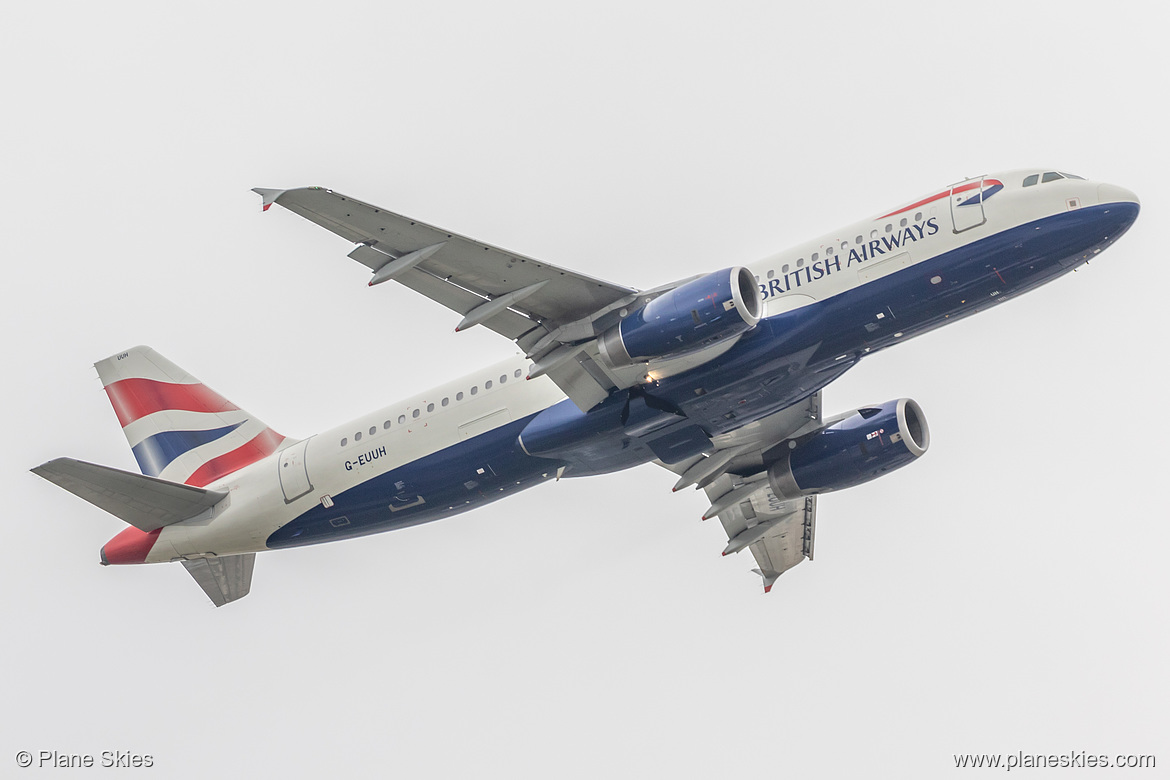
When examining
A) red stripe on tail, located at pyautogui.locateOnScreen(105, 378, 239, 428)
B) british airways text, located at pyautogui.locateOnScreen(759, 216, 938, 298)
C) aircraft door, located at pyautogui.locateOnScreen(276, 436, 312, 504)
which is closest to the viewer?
british airways text, located at pyautogui.locateOnScreen(759, 216, 938, 298)

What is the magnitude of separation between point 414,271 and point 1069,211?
15.1 m

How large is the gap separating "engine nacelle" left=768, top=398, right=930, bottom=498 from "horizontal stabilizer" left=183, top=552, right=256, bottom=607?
53.1 ft

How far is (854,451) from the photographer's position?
118 ft

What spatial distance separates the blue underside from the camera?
2889 centimetres

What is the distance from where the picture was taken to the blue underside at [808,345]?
2889 cm

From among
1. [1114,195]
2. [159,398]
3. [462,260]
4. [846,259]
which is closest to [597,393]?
[462,260]

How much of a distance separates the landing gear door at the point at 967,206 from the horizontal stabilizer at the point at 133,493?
2141cm

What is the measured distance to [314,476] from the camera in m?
35.5

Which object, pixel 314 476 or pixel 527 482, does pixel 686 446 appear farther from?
pixel 314 476

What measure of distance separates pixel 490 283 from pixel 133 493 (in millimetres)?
12504

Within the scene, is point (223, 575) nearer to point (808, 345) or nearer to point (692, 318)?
point (692, 318)

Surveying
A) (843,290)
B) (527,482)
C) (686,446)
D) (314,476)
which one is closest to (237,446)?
(314,476)

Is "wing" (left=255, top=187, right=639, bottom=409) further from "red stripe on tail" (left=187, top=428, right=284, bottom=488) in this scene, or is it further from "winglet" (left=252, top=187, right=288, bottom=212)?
"red stripe on tail" (left=187, top=428, right=284, bottom=488)

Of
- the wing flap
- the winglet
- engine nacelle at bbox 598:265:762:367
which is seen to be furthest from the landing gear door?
the winglet
